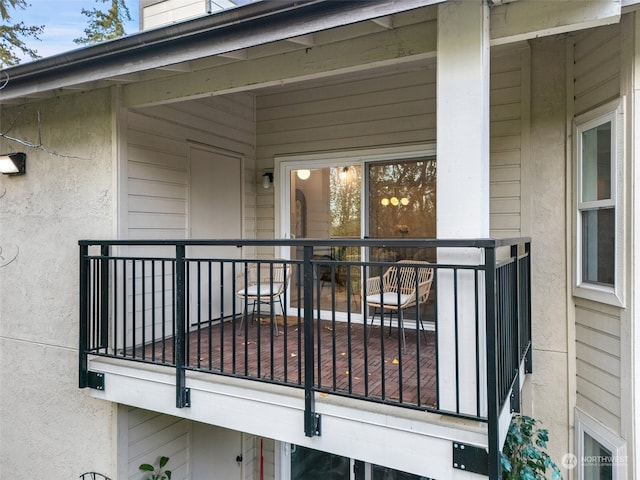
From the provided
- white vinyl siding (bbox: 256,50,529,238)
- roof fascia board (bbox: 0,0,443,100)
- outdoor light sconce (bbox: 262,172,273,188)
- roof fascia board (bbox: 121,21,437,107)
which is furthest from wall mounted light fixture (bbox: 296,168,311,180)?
roof fascia board (bbox: 0,0,443,100)

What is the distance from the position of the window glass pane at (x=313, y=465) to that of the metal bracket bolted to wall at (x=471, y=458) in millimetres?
3134

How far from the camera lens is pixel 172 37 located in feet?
9.39

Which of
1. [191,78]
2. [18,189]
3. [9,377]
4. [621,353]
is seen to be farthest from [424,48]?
[9,377]

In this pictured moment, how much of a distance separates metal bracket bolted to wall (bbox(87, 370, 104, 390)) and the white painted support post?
9.11 ft

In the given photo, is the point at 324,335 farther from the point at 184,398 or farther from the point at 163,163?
the point at 163,163

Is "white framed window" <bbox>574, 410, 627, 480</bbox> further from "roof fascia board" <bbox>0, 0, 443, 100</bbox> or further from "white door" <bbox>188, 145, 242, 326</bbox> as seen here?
"white door" <bbox>188, 145, 242, 326</bbox>

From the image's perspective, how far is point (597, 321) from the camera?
315 cm

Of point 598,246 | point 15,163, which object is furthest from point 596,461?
point 15,163

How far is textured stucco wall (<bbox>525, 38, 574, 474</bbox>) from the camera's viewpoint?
11.6 feet

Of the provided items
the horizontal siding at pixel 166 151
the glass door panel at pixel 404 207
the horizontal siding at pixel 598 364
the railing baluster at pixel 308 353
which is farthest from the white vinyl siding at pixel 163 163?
the horizontal siding at pixel 598 364

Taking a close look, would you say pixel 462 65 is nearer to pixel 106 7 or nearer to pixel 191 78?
pixel 191 78

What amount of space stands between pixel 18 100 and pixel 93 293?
227 centimetres

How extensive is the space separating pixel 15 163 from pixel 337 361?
381cm

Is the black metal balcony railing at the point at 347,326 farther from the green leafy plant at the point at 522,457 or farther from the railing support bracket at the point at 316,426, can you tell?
the green leafy plant at the point at 522,457
